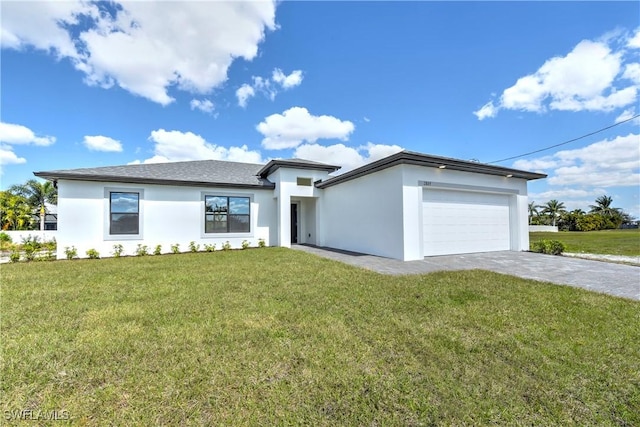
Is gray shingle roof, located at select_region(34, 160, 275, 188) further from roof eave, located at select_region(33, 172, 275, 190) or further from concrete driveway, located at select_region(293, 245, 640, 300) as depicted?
concrete driveway, located at select_region(293, 245, 640, 300)

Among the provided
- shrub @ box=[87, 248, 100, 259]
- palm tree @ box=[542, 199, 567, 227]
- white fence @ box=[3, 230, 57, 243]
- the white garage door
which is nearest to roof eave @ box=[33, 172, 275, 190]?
shrub @ box=[87, 248, 100, 259]

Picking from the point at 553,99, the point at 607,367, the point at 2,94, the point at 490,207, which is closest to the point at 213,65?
the point at 2,94

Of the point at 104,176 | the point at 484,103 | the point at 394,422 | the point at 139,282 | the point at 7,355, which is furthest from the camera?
the point at 484,103

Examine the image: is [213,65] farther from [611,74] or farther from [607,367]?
[611,74]

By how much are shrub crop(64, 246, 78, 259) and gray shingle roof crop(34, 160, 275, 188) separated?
279 cm

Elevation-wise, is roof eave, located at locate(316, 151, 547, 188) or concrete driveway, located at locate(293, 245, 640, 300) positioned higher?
roof eave, located at locate(316, 151, 547, 188)

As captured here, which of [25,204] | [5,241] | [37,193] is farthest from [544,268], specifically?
[37,193]

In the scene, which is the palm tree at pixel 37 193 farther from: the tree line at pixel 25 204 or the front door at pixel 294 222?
the front door at pixel 294 222

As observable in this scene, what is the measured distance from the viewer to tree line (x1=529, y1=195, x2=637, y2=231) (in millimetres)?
37906

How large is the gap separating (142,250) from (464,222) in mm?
13426

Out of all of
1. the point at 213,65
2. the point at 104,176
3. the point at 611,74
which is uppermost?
the point at 213,65

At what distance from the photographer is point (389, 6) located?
29.6 feet

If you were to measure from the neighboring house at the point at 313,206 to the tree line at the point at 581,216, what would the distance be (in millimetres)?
39948

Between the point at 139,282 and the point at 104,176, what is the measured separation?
23.9 ft
